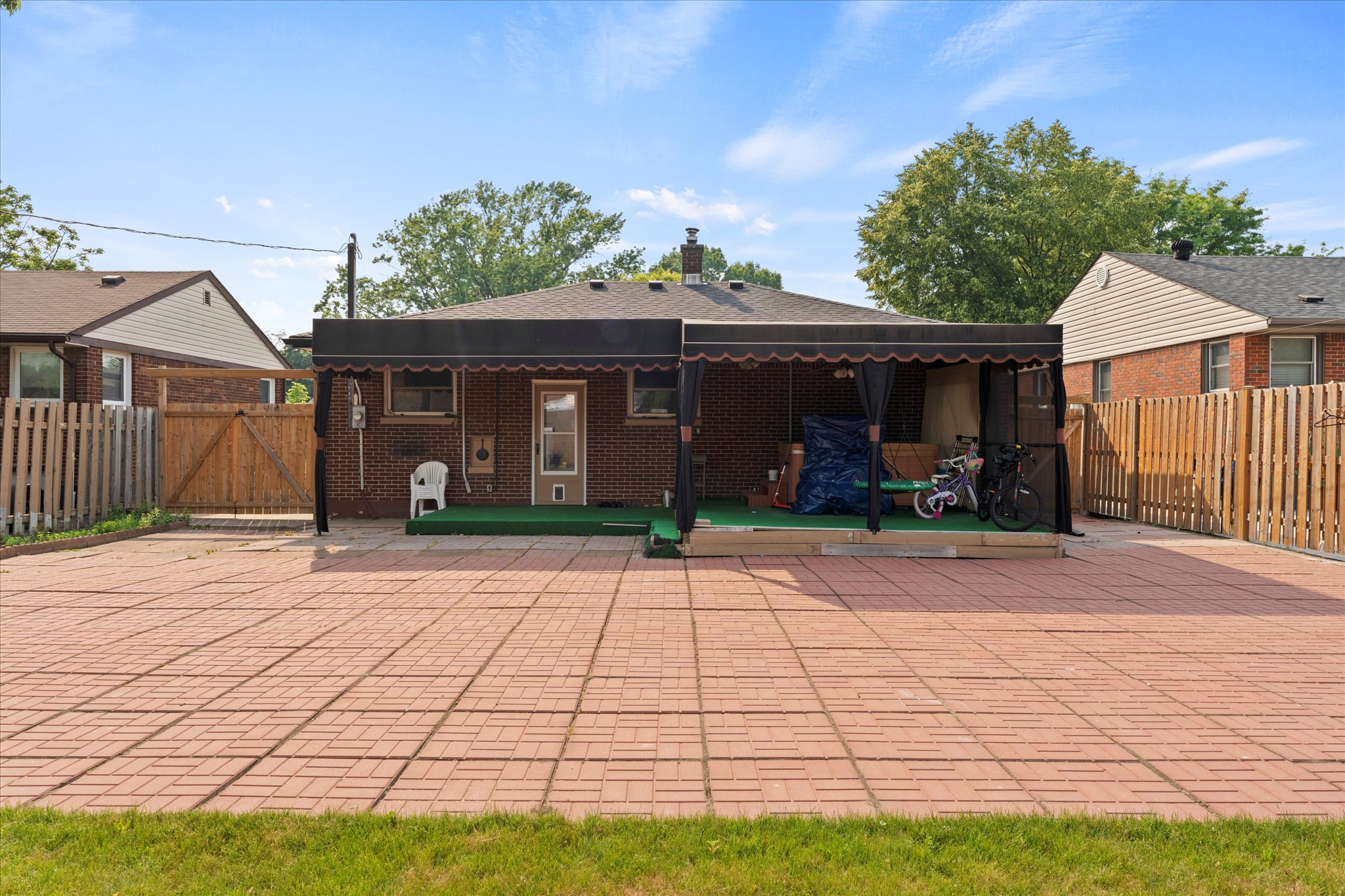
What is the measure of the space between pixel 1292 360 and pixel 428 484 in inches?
641

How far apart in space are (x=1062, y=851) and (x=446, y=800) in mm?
2380

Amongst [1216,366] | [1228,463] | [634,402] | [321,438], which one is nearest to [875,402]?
[634,402]

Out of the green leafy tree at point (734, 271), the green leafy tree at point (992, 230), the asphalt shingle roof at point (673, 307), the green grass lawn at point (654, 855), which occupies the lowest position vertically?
the green grass lawn at point (654, 855)

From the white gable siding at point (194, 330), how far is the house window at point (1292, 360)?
904 inches

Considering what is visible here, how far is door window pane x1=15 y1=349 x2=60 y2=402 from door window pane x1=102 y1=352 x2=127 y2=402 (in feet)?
2.50

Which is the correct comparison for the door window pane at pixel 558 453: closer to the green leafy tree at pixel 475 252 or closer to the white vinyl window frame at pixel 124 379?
the white vinyl window frame at pixel 124 379

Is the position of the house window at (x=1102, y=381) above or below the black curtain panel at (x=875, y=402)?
above

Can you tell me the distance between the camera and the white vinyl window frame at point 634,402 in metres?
13.3

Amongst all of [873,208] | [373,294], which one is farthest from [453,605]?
[373,294]

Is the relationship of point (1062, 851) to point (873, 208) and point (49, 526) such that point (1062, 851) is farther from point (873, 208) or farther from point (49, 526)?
point (873, 208)

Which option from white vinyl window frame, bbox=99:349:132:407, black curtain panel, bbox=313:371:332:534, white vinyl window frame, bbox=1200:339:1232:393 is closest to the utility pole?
white vinyl window frame, bbox=99:349:132:407

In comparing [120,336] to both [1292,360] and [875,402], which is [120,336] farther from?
[1292,360]

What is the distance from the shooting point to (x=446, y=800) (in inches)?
126

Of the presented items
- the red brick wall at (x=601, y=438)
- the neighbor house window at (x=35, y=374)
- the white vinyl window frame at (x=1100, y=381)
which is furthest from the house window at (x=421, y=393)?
the white vinyl window frame at (x=1100, y=381)
